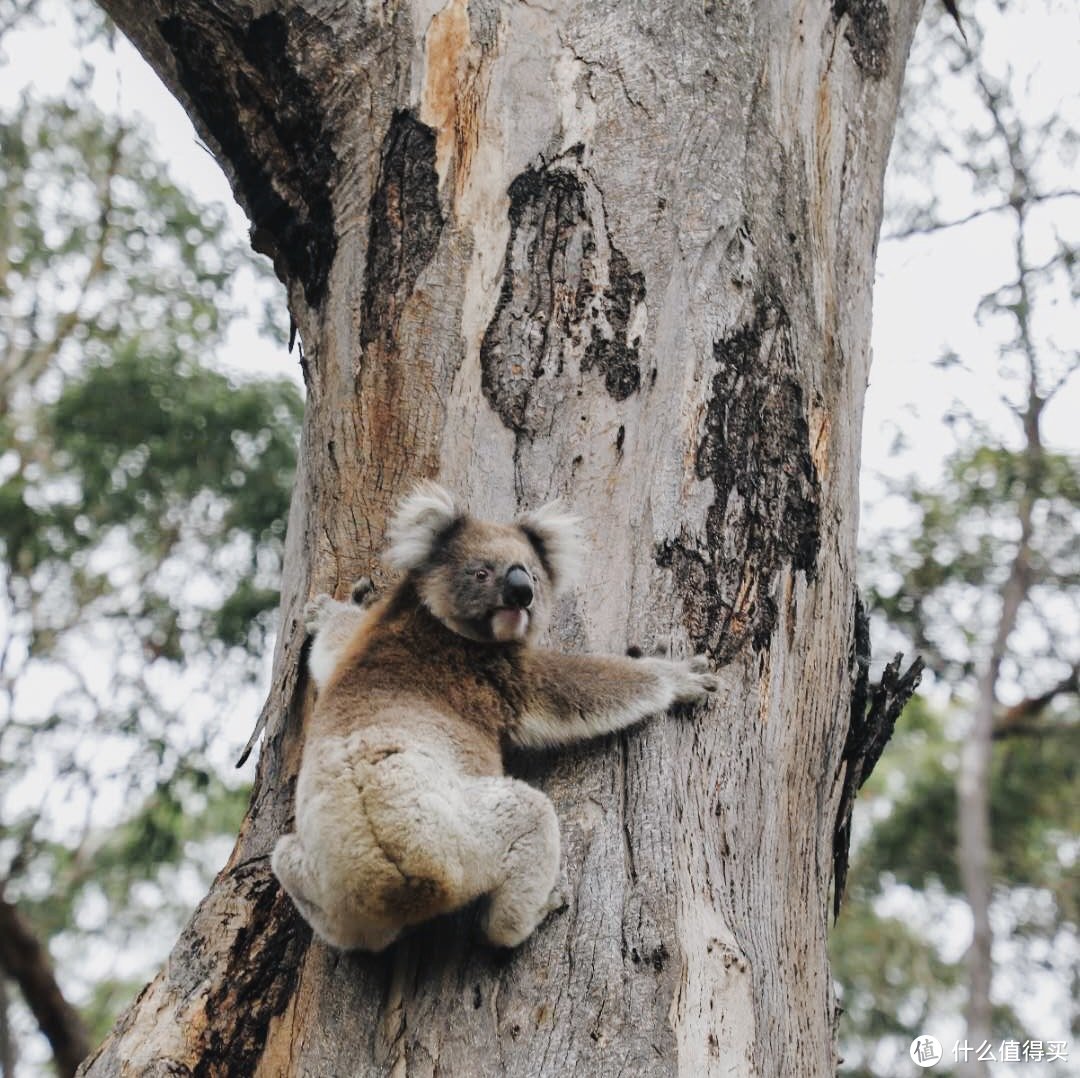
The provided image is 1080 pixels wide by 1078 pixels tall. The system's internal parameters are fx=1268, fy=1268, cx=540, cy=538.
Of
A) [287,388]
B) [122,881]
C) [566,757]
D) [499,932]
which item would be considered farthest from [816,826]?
[122,881]

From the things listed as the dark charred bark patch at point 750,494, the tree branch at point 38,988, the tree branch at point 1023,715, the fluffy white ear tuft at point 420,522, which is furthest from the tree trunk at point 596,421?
the tree branch at point 1023,715

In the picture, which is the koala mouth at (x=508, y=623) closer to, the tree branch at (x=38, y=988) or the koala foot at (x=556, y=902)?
the koala foot at (x=556, y=902)

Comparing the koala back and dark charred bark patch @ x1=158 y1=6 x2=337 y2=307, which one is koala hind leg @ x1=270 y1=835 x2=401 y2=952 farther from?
dark charred bark patch @ x1=158 y1=6 x2=337 y2=307

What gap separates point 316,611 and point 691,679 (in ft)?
4.36

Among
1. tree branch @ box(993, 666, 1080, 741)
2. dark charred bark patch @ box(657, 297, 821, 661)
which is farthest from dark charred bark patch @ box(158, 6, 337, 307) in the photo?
tree branch @ box(993, 666, 1080, 741)

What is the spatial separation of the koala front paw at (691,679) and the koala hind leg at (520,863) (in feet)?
1.58

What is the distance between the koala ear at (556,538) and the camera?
12.0 ft

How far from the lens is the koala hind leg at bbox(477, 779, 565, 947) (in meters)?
3.01

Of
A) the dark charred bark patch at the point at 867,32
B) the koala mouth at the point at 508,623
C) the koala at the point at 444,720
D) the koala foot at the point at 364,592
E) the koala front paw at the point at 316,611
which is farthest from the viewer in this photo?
the dark charred bark patch at the point at 867,32

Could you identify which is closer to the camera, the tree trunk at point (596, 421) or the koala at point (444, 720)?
the tree trunk at point (596, 421)

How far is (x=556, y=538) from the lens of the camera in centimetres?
376

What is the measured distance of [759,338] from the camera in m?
3.94

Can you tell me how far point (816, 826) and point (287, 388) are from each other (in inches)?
316

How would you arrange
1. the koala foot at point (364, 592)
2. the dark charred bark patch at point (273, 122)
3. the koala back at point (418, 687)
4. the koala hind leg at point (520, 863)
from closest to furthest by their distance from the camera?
the koala hind leg at point (520, 863) → the koala back at point (418, 687) → the koala foot at point (364, 592) → the dark charred bark patch at point (273, 122)
